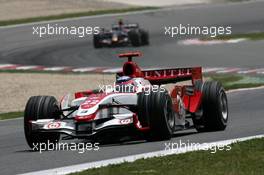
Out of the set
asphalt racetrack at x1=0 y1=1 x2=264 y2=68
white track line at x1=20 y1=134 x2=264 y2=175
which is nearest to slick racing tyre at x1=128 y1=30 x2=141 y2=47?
asphalt racetrack at x1=0 y1=1 x2=264 y2=68

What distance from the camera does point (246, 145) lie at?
11961 millimetres

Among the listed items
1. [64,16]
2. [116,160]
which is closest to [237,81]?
[116,160]

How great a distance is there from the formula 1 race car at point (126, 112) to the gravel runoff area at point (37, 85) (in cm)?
783

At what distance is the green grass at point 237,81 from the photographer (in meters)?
25.0

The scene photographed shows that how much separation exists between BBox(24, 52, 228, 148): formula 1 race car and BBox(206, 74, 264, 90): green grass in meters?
9.43

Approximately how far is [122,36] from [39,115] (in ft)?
93.8

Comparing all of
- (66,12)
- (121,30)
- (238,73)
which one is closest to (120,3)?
(66,12)

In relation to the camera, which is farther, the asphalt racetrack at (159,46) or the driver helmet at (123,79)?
the asphalt racetrack at (159,46)

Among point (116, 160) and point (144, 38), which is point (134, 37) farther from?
point (116, 160)

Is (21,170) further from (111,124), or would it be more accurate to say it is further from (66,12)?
(66,12)

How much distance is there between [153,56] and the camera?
38.4m

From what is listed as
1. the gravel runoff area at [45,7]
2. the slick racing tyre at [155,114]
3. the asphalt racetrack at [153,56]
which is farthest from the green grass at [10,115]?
the gravel runoff area at [45,7]

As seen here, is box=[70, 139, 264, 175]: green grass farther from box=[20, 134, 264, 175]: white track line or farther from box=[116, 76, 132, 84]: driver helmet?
box=[116, 76, 132, 84]: driver helmet

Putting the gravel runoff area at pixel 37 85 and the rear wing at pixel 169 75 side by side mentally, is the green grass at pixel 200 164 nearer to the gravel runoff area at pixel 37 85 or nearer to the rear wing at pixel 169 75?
the rear wing at pixel 169 75
